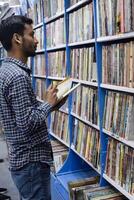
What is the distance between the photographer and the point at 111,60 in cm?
200

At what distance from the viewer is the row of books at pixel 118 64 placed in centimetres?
180

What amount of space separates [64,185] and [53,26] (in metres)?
1.33

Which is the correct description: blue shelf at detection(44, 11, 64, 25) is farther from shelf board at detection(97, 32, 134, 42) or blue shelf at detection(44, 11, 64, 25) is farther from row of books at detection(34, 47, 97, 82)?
shelf board at detection(97, 32, 134, 42)

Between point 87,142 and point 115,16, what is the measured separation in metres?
0.91

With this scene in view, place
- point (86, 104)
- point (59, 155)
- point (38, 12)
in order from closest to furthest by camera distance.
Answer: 1. point (86, 104)
2. point (59, 155)
3. point (38, 12)

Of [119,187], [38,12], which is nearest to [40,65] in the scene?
[38,12]

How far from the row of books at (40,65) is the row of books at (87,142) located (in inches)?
39.0

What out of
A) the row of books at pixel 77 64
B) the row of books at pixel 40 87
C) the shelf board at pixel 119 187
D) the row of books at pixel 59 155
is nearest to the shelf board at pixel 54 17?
the row of books at pixel 77 64

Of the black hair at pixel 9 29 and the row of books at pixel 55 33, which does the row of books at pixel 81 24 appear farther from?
the black hair at pixel 9 29

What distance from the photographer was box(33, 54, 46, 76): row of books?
3.56 m

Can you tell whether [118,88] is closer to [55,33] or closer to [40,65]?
[55,33]

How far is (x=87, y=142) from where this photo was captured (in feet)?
8.07

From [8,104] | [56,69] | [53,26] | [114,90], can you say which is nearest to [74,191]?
[114,90]

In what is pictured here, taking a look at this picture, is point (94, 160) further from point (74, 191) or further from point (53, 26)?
point (53, 26)
